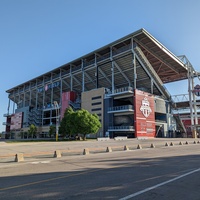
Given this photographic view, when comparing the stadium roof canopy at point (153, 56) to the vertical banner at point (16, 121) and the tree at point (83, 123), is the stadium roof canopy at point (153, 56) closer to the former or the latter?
the tree at point (83, 123)

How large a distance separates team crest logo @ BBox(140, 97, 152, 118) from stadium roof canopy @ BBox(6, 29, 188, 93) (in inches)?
420

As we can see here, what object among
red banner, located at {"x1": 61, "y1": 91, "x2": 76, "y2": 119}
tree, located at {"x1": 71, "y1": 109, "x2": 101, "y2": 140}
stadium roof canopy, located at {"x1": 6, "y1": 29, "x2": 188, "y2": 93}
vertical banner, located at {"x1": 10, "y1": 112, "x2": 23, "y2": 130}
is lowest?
tree, located at {"x1": 71, "y1": 109, "x2": 101, "y2": 140}

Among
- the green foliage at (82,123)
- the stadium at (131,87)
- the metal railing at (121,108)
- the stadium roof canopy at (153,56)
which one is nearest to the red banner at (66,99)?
the stadium at (131,87)

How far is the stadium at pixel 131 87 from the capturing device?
60375 mm

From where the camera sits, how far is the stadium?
6038 centimetres

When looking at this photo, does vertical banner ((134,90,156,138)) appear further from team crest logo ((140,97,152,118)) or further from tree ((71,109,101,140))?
tree ((71,109,101,140))

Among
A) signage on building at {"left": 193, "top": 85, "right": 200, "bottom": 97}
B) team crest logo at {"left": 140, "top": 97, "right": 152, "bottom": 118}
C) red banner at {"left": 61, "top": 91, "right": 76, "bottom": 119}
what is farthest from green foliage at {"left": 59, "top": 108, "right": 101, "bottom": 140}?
signage on building at {"left": 193, "top": 85, "right": 200, "bottom": 97}

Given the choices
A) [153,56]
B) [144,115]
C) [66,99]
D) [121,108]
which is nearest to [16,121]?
[66,99]

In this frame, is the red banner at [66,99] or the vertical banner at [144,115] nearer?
the vertical banner at [144,115]

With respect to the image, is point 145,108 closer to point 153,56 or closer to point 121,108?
point 121,108

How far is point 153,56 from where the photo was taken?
67.9 meters

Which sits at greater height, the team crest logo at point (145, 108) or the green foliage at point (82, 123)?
the team crest logo at point (145, 108)

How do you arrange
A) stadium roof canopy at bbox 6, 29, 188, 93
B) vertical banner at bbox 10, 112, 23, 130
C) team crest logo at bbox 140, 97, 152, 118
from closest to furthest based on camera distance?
team crest logo at bbox 140, 97, 152, 118 < stadium roof canopy at bbox 6, 29, 188, 93 < vertical banner at bbox 10, 112, 23, 130

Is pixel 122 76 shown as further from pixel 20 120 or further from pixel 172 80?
pixel 20 120
